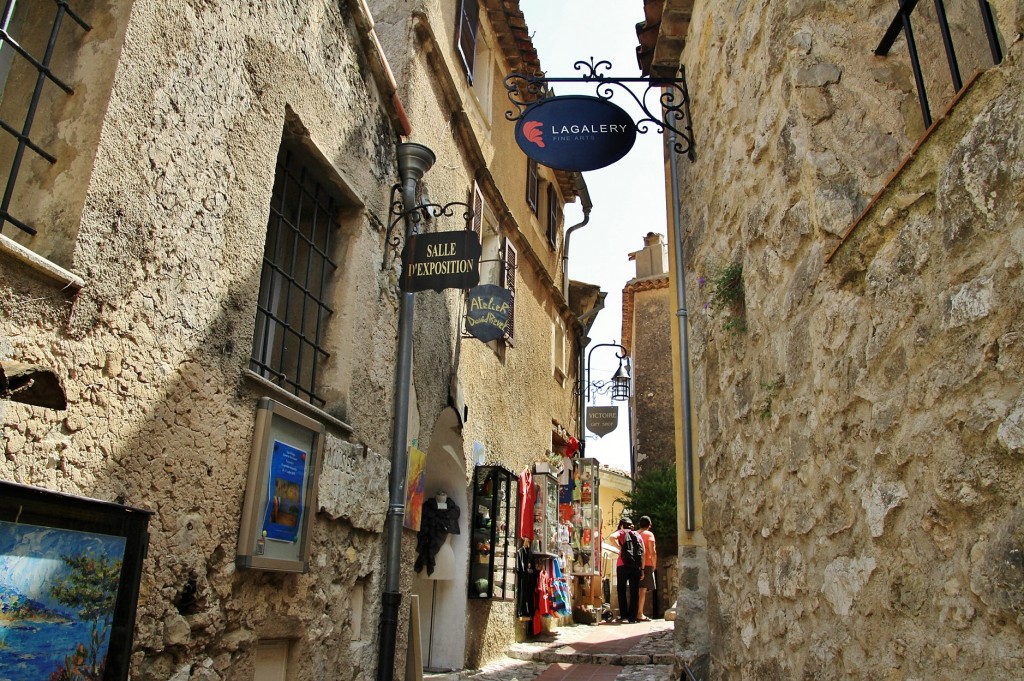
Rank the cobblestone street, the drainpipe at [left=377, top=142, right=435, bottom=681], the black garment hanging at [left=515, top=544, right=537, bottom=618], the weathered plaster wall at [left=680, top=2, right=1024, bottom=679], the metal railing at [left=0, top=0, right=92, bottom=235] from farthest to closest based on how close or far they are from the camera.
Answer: the black garment hanging at [left=515, top=544, right=537, bottom=618] < the cobblestone street < the drainpipe at [left=377, top=142, right=435, bottom=681] < the metal railing at [left=0, top=0, right=92, bottom=235] < the weathered plaster wall at [left=680, top=2, right=1024, bottom=679]

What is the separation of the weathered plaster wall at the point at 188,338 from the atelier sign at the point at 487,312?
7.89 feet

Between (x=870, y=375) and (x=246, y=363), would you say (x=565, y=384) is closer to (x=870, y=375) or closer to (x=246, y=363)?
(x=246, y=363)

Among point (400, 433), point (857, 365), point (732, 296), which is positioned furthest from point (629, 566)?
point (857, 365)

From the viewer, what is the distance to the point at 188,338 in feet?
12.2

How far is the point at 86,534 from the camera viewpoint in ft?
8.77

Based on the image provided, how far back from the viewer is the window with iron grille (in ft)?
16.6

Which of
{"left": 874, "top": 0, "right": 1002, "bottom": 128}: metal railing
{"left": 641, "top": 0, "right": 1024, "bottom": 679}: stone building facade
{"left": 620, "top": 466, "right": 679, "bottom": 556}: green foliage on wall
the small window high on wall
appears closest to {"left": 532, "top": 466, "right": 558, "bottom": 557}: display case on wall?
{"left": 641, "top": 0, "right": 1024, "bottom": 679}: stone building facade

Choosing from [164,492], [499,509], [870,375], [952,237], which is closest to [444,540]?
[499,509]

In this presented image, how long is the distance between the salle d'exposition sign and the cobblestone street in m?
3.44

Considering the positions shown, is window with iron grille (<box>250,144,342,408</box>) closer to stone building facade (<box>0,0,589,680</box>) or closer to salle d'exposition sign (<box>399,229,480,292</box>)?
stone building facade (<box>0,0,589,680</box>)

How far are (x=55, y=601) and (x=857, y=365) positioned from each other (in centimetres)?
265

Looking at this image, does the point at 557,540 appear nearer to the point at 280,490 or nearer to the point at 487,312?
the point at 487,312

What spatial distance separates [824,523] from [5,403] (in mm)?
2856

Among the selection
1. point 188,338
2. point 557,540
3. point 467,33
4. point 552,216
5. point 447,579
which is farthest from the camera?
point 552,216
